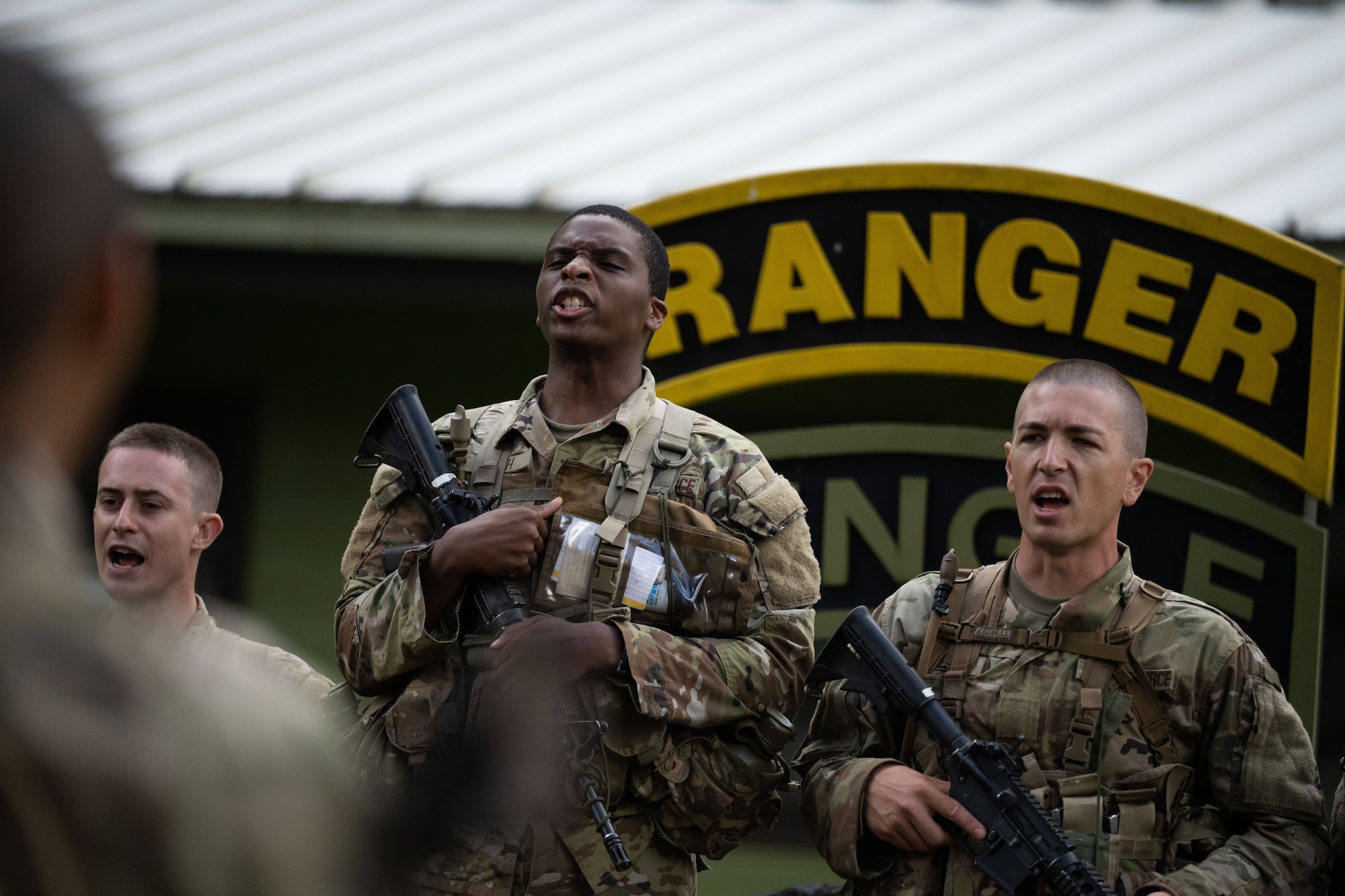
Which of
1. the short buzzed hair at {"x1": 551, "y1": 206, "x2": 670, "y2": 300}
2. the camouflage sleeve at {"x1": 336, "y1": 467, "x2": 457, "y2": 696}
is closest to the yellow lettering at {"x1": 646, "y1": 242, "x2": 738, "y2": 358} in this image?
the short buzzed hair at {"x1": 551, "y1": 206, "x2": 670, "y2": 300}

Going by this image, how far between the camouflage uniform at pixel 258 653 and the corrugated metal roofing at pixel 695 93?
2.24m

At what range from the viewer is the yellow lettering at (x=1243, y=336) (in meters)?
4.85

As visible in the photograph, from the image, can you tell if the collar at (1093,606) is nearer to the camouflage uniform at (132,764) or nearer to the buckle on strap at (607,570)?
the buckle on strap at (607,570)

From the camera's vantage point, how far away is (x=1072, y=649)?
3.04 m

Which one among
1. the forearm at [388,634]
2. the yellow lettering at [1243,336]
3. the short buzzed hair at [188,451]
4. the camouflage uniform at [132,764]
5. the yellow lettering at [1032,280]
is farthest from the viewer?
the yellow lettering at [1032,280]

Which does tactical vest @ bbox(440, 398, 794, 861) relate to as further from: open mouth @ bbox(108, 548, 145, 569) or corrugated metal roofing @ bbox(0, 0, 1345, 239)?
corrugated metal roofing @ bbox(0, 0, 1345, 239)

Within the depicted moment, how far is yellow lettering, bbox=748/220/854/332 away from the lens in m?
5.12

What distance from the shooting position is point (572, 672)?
292 cm

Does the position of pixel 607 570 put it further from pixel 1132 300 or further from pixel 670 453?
pixel 1132 300

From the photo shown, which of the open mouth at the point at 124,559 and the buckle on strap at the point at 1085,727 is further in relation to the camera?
the open mouth at the point at 124,559

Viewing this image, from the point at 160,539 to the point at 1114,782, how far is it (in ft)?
8.53

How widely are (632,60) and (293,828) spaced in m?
6.30

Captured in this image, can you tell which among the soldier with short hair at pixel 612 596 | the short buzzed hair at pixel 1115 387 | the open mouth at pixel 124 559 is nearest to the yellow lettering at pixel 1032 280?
the short buzzed hair at pixel 1115 387

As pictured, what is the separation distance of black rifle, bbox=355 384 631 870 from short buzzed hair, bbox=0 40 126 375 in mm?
2150
